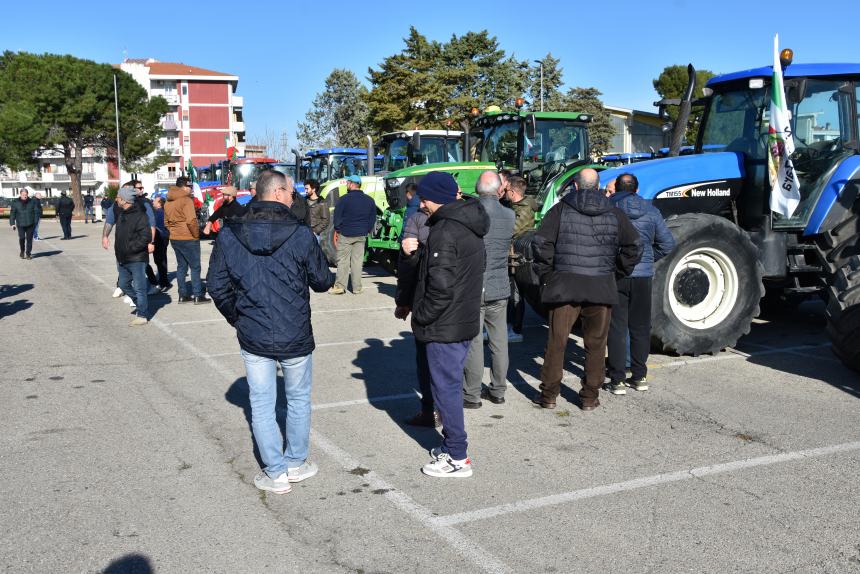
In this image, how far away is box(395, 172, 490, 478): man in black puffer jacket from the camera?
4969mm

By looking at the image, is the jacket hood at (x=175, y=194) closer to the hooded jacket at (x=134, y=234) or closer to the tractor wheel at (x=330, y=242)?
the hooded jacket at (x=134, y=234)

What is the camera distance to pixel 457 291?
5027 millimetres

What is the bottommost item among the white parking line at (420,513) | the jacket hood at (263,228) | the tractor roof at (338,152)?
the white parking line at (420,513)

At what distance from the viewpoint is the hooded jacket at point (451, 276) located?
16.3 feet

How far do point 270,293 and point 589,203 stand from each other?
2716 mm

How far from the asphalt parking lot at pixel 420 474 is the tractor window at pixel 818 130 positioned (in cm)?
176

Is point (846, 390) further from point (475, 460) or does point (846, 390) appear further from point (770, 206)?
point (475, 460)

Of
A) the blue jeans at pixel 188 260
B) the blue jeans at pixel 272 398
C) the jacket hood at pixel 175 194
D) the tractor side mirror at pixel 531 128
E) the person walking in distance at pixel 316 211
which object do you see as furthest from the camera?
the person walking in distance at pixel 316 211

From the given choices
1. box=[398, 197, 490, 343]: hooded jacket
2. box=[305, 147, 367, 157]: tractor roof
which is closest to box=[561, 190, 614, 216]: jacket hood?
box=[398, 197, 490, 343]: hooded jacket

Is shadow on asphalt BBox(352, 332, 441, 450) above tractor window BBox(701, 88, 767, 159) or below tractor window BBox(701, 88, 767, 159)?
below

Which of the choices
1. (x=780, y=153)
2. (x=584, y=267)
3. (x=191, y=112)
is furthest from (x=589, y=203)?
(x=191, y=112)

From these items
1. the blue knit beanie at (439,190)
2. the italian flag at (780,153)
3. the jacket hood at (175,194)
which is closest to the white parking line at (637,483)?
the blue knit beanie at (439,190)

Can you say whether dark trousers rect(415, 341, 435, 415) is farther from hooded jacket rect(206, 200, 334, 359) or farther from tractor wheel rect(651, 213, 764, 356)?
tractor wheel rect(651, 213, 764, 356)

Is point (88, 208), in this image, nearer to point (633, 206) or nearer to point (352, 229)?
point (352, 229)
